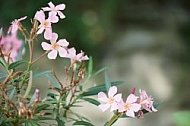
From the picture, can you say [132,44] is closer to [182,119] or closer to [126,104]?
[182,119]

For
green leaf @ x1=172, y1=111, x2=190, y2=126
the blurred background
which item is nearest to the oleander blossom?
green leaf @ x1=172, y1=111, x2=190, y2=126

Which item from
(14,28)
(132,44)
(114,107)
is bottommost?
(114,107)

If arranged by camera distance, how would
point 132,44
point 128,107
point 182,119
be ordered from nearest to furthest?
1. point 128,107
2. point 182,119
3. point 132,44

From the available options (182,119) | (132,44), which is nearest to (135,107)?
(182,119)

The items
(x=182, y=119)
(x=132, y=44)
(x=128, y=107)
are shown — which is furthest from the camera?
(x=132, y=44)

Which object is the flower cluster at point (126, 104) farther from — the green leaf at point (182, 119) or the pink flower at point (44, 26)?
the green leaf at point (182, 119)

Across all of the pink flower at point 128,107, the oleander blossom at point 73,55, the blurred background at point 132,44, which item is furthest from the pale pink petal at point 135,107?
the blurred background at point 132,44

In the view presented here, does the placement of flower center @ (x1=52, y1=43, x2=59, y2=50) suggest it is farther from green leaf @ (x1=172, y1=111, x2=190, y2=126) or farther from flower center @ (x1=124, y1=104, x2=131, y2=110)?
green leaf @ (x1=172, y1=111, x2=190, y2=126)

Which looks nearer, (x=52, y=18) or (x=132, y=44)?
(x=52, y=18)

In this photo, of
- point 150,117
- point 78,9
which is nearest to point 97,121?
point 150,117
